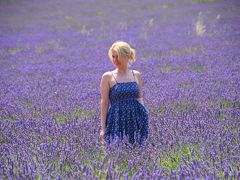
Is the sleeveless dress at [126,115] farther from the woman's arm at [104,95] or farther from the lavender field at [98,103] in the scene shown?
the lavender field at [98,103]

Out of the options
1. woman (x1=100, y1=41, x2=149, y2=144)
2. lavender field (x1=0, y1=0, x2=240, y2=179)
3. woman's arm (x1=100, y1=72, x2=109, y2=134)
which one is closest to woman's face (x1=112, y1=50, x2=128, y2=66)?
woman (x1=100, y1=41, x2=149, y2=144)

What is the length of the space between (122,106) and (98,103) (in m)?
1.56

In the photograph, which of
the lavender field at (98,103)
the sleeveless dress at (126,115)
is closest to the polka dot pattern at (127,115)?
the sleeveless dress at (126,115)

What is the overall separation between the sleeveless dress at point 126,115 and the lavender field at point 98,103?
0.57 feet

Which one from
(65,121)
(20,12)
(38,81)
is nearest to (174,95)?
(65,121)

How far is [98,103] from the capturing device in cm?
505

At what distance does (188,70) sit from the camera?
7527 mm

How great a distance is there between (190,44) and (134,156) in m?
8.32

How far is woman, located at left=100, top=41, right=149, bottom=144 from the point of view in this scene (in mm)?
3436

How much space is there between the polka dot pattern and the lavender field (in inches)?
6.9

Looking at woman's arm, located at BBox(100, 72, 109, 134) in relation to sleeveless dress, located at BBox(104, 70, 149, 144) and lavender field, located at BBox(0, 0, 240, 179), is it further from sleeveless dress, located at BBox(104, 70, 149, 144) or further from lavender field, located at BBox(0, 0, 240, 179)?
lavender field, located at BBox(0, 0, 240, 179)

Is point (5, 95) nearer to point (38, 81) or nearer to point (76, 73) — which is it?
point (38, 81)

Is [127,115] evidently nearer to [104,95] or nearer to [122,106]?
[122,106]

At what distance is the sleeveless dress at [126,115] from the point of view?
3473 millimetres
